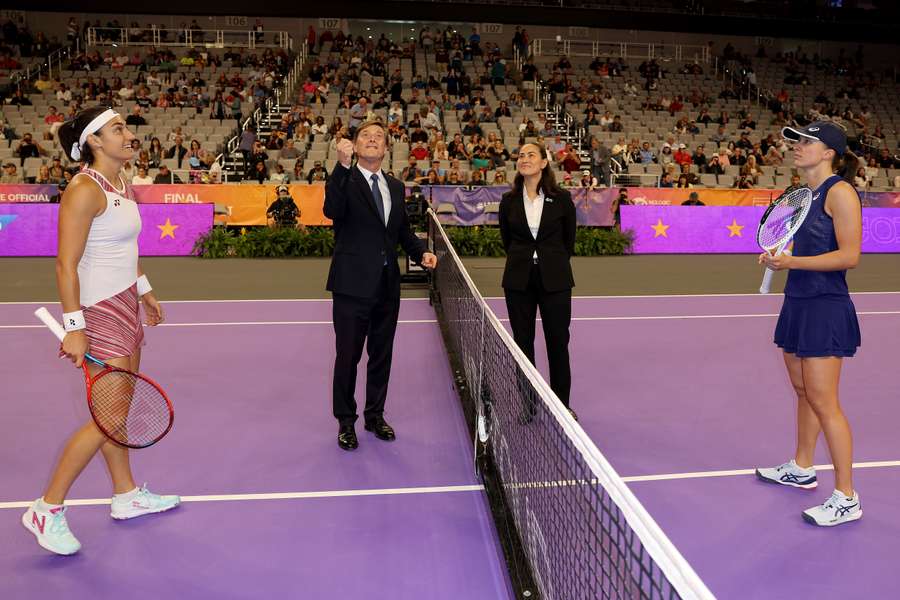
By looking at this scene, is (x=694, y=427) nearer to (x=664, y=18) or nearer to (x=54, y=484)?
(x=54, y=484)

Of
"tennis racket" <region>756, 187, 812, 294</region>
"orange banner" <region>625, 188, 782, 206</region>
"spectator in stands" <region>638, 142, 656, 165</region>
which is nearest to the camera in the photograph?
"tennis racket" <region>756, 187, 812, 294</region>

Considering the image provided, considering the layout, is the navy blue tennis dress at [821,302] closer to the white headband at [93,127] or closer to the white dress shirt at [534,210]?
the white dress shirt at [534,210]

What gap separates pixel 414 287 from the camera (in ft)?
35.8

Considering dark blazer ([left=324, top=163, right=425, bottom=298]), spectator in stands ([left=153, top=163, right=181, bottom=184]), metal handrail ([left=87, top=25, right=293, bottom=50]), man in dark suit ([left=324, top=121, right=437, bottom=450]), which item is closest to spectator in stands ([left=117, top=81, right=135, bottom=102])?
metal handrail ([left=87, top=25, right=293, bottom=50])

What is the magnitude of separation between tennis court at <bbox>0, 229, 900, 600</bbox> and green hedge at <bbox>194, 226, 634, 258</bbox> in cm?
684

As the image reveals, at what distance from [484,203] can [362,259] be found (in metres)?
11.6

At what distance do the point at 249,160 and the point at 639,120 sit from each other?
42.2ft

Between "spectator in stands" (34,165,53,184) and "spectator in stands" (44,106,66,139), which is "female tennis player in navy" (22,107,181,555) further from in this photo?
"spectator in stands" (44,106,66,139)

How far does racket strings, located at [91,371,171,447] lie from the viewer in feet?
10.7

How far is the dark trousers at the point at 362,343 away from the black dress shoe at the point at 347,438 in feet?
0.14

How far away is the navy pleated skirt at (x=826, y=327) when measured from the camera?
12.0 feet

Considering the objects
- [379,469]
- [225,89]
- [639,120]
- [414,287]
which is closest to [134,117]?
[225,89]

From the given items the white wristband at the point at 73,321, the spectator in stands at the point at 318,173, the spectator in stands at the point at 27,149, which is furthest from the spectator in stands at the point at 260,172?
the white wristband at the point at 73,321

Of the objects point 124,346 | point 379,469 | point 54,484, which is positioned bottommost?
point 379,469
